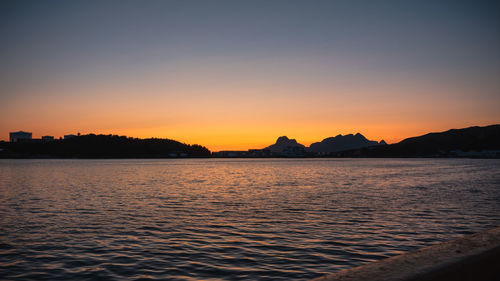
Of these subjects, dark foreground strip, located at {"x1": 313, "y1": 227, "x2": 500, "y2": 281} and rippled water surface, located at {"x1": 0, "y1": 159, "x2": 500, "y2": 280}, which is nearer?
dark foreground strip, located at {"x1": 313, "y1": 227, "x2": 500, "y2": 281}

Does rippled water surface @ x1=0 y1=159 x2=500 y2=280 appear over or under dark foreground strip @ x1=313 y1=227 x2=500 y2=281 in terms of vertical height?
under

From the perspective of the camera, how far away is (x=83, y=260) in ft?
46.4

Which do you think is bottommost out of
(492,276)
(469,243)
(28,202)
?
(28,202)

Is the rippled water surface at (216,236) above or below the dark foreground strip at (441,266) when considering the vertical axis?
below

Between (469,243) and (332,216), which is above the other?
(469,243)

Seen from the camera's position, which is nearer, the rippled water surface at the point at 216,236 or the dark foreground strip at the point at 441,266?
the dark foreground strip at the point at 441,266

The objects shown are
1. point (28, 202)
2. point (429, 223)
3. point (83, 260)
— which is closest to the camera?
point (83, 260)

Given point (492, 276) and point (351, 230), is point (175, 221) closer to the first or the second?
point (351, 230)

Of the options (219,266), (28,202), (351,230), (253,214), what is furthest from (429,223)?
(28,202)

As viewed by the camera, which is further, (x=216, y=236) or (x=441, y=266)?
(x=216, y=236)

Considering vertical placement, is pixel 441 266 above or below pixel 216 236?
above

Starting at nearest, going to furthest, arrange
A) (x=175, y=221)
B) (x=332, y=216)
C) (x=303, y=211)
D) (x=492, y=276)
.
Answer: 1. (x=492, y=276)
2. (x=175, y=221)
3. (x=332, y=216)
4. (x=303, y=211)

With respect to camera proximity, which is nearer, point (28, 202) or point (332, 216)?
point (332, 216)

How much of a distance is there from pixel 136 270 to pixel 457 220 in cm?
2067
